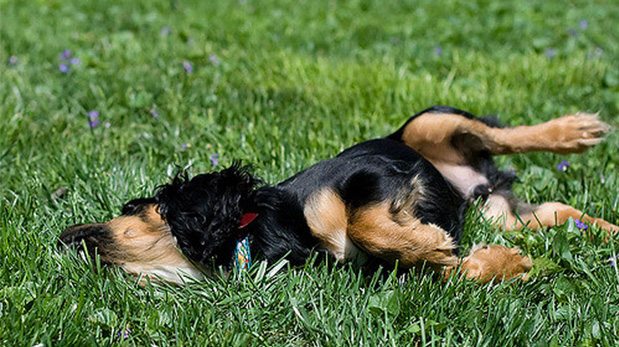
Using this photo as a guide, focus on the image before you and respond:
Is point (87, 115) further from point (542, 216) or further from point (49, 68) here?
point (542, 216)

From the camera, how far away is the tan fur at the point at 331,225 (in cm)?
274

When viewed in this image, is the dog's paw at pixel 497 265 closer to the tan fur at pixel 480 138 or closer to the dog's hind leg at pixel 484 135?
the tan fur at pixel 480 138

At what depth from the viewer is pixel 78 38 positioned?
628 centimetres

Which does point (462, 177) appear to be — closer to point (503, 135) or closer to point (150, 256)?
point (503, 135)

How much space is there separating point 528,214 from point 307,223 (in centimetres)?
126

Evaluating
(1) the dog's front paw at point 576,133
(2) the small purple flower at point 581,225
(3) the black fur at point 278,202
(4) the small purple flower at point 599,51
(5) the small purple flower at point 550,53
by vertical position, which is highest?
(3) the black fur at point 278,202

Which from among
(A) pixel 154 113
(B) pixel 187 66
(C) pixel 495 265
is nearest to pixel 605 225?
(C) pixel 495 265

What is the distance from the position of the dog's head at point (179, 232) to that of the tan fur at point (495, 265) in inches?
36.6

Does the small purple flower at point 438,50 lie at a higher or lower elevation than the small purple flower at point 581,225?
higher

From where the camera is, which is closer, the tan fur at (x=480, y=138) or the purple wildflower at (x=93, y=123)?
the tan fur at (x=480, y=138)

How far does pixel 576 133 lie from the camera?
11.0 ft

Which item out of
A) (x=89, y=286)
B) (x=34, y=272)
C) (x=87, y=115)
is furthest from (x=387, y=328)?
(x=87, y=115)

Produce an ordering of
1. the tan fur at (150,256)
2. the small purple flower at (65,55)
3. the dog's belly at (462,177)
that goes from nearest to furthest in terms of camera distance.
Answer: the tan fur at (150,256) → the dog's belly at (462,177) → the small purple flower at (65,55)

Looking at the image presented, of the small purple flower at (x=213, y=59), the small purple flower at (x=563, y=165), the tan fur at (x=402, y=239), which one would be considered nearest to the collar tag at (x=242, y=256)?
the tan fur at (x=402, y=239)
